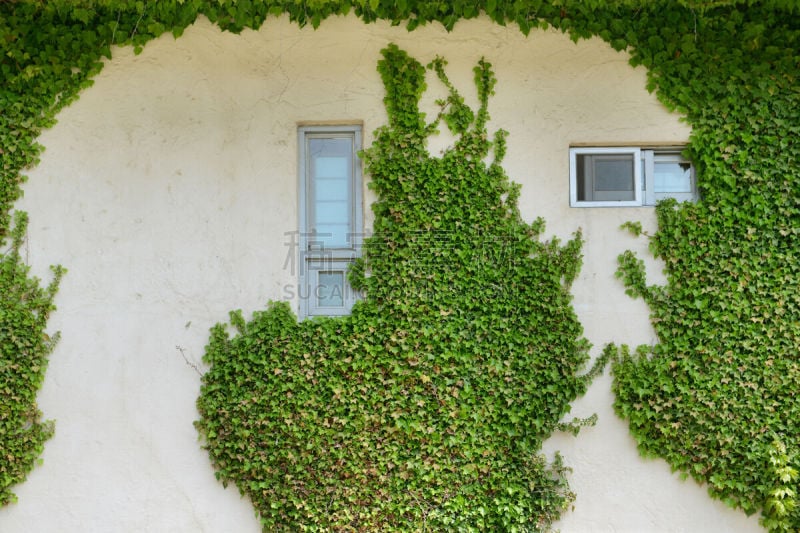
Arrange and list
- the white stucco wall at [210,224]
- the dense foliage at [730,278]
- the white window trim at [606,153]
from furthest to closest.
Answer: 1. the white window trim at [606,153]
2. the white stucco wall at [210,224]
3. the dense foliage at [730,278]

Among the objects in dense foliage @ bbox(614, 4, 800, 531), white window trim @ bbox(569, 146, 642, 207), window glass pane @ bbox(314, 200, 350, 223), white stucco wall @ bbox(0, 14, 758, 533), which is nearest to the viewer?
dense foliage @ bbox(614, 4, 800, 531)

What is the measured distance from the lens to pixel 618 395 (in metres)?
4.55

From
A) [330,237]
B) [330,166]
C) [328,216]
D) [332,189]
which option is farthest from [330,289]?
[330,166]

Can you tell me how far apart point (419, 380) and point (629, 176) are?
2042 millimetres

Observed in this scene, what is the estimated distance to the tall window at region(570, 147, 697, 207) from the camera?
4781 millimetres

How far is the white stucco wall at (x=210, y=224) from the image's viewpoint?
4.54 metres

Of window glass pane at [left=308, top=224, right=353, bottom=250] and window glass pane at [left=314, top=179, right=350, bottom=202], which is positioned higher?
window glass pane at [left=314, top=179, right=350, bottom=202]

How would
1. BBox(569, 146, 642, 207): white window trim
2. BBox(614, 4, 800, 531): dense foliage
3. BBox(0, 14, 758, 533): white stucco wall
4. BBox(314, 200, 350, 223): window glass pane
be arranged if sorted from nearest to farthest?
BBox(614, 4, 800, 531): dense foliage
BBox(0, 14, 758, 533): white stucco wall
BBox(569, 146, 642, 207): white window trim
BBox(314, 200, 350, 223): window glass pane

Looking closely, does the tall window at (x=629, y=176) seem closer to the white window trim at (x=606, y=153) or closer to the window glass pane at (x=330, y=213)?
the white window trim at (x=606, y=153)

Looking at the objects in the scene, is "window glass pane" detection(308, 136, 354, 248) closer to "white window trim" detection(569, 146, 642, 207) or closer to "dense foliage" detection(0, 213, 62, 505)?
"white window trim" detection(569, 146, 642, 207)

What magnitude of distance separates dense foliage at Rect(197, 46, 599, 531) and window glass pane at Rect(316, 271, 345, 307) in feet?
0.60

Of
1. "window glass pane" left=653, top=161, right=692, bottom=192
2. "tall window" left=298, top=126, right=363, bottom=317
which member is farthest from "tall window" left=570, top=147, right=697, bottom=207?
"tall window" left=298, top=126, right=363, bottom=317

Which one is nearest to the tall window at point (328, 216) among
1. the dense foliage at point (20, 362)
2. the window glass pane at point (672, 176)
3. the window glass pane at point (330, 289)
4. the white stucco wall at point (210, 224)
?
→ the window glass pane at point (330, 289)

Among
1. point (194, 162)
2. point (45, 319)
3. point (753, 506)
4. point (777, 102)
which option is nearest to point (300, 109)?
point (194, 162)
